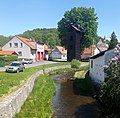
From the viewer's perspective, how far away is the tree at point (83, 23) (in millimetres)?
77375

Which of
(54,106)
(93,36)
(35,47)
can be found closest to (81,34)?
(93,36)

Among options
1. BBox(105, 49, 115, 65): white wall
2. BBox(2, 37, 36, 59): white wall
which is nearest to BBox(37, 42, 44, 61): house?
BBox(2, 37, 36, 59): white wall

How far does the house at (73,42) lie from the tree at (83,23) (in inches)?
83.8

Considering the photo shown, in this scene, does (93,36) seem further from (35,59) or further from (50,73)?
(50,73)

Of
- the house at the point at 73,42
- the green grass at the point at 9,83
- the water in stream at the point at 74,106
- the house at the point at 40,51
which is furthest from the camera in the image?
the house at the point at 40,51

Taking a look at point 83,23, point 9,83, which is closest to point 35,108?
point 9,83

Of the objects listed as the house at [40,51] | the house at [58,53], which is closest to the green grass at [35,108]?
the house at [40,51]

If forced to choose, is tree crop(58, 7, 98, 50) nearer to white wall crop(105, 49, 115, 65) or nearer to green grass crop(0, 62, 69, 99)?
green grass crop(0, 62, 69, 99)

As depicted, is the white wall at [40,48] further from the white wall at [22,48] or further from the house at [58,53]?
the house at [58,53]

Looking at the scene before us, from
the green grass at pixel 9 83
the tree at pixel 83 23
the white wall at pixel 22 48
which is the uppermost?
the tree at pixel 83 23

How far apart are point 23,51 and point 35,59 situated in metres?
5.57

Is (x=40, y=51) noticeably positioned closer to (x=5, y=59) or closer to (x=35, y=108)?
(x=5, y=59)

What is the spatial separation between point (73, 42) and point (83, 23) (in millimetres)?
6701

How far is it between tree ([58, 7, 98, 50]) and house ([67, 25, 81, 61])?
2129 mm
